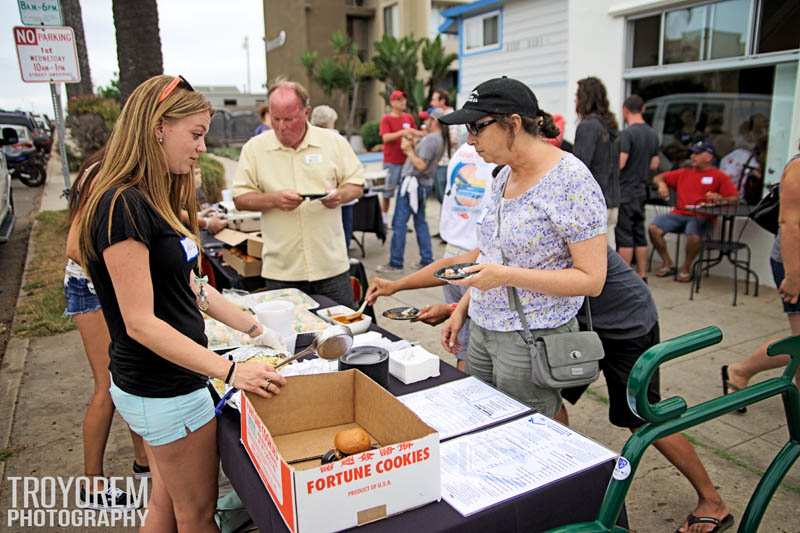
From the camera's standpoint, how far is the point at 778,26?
5965mm

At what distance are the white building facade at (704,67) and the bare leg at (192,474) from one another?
19.4 ft

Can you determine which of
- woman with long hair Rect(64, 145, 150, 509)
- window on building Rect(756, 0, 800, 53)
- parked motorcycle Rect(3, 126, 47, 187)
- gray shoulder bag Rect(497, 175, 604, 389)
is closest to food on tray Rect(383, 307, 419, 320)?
gray shoulder bag Rect(497, 175, 604, 389)

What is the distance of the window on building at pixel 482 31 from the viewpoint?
10.8 metres

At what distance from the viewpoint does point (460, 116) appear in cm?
207

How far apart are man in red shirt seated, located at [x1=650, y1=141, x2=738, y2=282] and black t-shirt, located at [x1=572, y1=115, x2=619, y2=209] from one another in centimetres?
136

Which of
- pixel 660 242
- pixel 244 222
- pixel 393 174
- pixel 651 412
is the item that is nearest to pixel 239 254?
pixel 244 222

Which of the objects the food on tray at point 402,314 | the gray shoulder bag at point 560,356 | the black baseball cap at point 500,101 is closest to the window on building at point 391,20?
the food on tray at point 402,314

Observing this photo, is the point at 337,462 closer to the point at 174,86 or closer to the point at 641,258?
the point at 174,86

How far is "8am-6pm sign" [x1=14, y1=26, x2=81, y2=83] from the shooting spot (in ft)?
21.6

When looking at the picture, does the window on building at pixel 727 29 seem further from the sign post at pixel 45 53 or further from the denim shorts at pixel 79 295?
the sign post at pixel 45 53

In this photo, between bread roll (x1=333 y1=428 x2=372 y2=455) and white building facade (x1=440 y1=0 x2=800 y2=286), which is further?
white building facade (x1=440 y1=0 x2=800 y2=286)

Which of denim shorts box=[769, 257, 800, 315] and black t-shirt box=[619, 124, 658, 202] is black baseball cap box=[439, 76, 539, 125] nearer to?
denim shorts box=[769, 257, 800, 315]

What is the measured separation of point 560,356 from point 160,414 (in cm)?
129

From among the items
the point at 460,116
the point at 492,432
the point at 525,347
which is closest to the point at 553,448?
the point at 492,432
